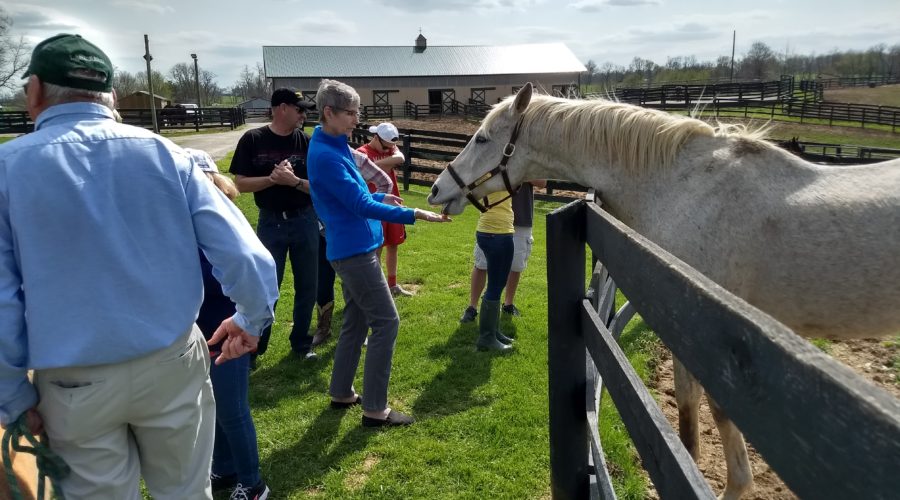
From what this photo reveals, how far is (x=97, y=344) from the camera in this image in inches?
63.4

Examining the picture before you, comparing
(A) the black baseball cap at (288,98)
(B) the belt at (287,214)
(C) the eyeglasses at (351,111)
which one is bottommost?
(B) the belt at (287,214)

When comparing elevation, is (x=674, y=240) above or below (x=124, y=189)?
below

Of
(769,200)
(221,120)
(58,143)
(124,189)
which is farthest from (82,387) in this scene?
(221,120)

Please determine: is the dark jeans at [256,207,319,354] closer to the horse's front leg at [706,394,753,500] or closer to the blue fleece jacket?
the blue fleece jacket

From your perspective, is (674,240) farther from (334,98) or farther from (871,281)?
(334,98)

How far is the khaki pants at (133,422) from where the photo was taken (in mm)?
1655

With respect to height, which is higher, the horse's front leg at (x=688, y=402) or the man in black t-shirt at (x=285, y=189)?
the man in black t-shirt at (x=285, y=189)

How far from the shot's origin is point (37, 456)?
1669mm

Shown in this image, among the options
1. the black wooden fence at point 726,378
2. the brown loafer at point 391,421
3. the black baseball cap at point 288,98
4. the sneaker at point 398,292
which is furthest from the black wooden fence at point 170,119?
the black wooden fence at point 726,378

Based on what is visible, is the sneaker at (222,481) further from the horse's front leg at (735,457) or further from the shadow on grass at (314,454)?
the horse's front leg at (735,457)

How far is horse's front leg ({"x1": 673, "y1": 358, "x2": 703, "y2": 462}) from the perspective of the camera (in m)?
2.66

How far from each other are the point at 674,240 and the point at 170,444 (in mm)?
2337

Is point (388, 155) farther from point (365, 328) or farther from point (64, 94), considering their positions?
point (64, 94)

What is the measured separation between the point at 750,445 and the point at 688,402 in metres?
0.33
